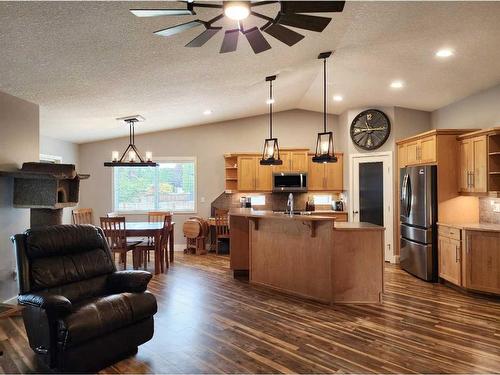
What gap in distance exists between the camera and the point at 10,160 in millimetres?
3928

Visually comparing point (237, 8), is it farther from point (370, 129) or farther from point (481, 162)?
point (370, 129)

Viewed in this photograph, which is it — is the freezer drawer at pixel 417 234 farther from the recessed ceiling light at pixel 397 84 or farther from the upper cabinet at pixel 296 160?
the upper cabinet at pixel 296 160

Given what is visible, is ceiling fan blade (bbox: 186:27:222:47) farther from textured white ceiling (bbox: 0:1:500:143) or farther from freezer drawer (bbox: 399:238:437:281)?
freezer drawer (bbox: 399:238:437:281)

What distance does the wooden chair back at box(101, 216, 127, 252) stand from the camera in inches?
208

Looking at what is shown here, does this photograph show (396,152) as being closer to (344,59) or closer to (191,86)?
(344,59)

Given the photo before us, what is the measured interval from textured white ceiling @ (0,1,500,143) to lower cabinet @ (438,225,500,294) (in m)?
2.11

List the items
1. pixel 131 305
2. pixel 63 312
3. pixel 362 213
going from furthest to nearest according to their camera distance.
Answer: pixel 362 213 → pixel 131 305 → pixel 63 312

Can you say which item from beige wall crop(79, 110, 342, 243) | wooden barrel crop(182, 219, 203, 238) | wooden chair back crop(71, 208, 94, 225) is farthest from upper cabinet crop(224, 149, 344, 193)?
wooden chair back crop(71, 208, 94, 225)

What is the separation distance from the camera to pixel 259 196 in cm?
752

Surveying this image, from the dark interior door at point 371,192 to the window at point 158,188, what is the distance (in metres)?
3.62

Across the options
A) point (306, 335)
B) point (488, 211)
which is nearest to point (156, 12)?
point (306, 335)

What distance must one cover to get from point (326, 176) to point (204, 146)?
2.80 metres

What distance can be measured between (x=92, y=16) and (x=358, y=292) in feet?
12.6

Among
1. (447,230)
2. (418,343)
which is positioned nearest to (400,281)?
(447,230)
